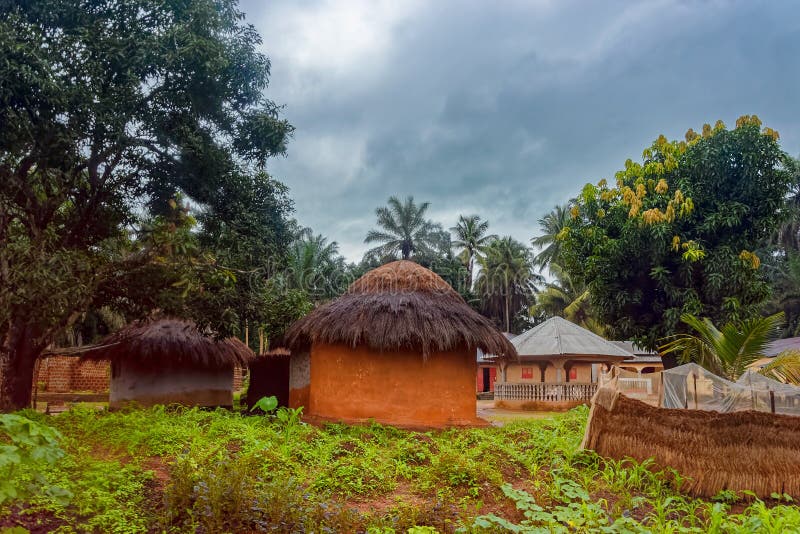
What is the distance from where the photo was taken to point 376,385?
470 inches

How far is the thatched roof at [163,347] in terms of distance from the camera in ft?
51.4

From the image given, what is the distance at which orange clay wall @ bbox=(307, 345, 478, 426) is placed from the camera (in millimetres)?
11836

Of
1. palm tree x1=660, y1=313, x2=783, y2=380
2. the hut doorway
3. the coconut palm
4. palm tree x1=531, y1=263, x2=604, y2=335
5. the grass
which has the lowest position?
the hut doorway

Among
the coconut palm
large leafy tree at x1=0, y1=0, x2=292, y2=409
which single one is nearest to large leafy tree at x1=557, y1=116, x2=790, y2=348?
the coconut palm

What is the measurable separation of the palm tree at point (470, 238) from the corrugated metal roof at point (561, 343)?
17550mm

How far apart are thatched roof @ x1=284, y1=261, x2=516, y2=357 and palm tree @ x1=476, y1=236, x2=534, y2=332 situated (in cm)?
2653

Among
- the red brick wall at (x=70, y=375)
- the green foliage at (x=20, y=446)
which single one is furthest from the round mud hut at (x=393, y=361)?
the red brick wall at (x=70, y=375)

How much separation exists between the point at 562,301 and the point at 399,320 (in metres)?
28.2

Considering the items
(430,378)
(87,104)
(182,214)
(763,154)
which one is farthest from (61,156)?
(763,154)

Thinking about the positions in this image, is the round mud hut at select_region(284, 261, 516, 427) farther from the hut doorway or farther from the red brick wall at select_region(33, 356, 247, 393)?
the hut doorway

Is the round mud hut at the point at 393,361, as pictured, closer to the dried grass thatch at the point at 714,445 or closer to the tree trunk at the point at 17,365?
the tree trunk at the point at 17,365

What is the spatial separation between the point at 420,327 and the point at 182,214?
5076 mm

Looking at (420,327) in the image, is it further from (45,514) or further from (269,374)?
(45,514)

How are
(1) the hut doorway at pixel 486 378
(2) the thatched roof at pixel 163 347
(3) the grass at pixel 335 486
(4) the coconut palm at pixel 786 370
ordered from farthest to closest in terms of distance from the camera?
1. (1) the hut doorway at pixel 486 378
2. (2) the thatched roof at pixel 163 347
3. (4) the coconut palm at pixel 786 370
4. (3) the grass at pixel 335 486
